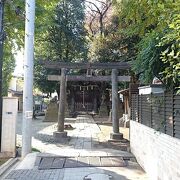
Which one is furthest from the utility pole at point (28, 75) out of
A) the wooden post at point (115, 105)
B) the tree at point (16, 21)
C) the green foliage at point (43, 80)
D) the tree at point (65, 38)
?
the green foliage at point (43, 80)

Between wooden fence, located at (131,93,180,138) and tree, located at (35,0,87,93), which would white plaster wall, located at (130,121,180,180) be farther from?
tree, located at (35,0,87,93)

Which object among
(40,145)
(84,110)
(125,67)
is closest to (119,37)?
(125,67)

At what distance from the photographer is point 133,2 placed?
274 inches

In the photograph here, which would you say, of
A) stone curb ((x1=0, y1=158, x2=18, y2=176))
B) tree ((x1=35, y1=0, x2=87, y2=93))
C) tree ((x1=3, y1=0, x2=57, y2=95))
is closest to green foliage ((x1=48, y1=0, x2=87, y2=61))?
tree ((x1=35, y1=0, x2=87, y2=93))

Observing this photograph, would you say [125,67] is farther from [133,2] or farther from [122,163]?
[133,2]

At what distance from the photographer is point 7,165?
341 inches

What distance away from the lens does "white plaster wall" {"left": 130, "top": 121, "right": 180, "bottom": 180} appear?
18.2 feet

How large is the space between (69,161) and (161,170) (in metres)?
3.20

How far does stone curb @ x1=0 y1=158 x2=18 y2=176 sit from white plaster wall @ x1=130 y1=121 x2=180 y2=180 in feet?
11.4

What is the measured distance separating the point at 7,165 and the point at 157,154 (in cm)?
406

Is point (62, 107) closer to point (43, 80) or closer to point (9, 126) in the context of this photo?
point (9, 126)

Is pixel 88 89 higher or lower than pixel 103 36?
lower

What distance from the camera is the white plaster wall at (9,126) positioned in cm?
1015

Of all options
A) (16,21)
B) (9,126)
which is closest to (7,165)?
(9,126)
